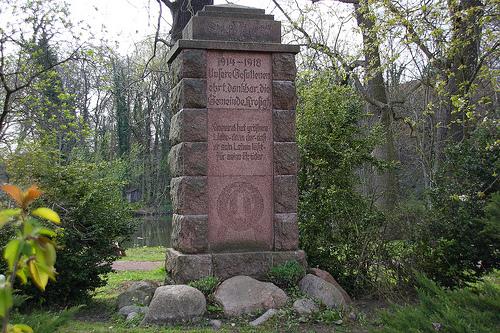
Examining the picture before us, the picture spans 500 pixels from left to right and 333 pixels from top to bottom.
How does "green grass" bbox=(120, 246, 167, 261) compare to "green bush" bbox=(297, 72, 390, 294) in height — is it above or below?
below

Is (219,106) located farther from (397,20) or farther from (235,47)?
(397,20)

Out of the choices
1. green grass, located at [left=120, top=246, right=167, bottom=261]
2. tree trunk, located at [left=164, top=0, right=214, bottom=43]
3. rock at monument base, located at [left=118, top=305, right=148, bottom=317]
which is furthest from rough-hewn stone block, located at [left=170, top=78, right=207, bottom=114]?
green grass, located at [left=120, top=246, right=167, bottom=261]

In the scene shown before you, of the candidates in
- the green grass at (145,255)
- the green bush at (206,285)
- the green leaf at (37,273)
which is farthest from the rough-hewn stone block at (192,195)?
the green grass at (145,255)

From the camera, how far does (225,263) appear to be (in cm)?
711

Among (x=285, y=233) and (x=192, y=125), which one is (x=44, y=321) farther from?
(x=285, y=233)

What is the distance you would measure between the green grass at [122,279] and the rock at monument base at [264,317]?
3044mm

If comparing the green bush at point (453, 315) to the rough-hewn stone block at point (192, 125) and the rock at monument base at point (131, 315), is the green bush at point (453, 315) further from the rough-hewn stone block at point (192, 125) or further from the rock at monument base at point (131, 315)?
the rough-hewn stone block at point (192, 125)

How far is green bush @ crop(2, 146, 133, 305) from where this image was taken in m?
7.07

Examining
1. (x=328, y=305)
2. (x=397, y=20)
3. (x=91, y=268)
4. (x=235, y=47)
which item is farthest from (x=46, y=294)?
(x=397, y=20)

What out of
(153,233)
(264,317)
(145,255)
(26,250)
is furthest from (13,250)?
(153,233)

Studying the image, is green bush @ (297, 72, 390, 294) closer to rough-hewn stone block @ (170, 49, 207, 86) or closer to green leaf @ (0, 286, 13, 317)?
rough-hewn stone block @ (170, 49, 207, 86)

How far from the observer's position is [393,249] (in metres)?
7.71

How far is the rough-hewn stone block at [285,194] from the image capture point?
746cm

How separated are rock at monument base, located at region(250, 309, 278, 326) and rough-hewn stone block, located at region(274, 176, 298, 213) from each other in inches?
61.9
